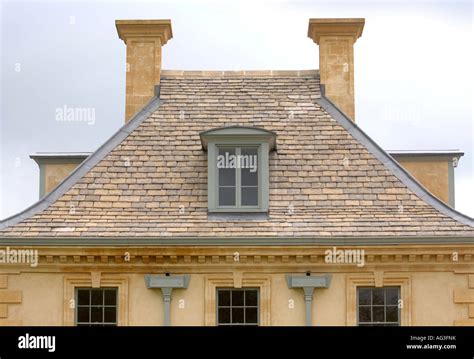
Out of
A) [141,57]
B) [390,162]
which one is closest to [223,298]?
[390,162]

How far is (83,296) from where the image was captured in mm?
25750

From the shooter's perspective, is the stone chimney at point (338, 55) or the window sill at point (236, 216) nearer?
the window sill at point (236, 216)

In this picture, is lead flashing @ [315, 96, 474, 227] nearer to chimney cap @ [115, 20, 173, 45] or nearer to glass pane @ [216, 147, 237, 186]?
glass pane @ [216, 147, 237, 186]

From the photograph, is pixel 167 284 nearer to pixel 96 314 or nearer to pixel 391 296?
pixel 96 314

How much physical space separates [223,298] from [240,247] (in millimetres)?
1202

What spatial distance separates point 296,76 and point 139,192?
5.52 metres

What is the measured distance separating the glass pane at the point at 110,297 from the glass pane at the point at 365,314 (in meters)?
5.11

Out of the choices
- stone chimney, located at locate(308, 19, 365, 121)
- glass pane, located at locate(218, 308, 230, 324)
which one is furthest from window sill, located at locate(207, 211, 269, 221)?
stone chimney, located at locate(308, 19, 365, 121)

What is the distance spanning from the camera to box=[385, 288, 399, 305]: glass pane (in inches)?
1011

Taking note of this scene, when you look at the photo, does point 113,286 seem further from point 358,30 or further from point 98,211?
point 358,30

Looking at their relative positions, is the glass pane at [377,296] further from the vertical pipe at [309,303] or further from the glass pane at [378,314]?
the vertical pipe at [309,303]

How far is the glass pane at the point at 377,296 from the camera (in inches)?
1012

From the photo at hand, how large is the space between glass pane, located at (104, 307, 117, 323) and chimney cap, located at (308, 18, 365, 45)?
868 cm

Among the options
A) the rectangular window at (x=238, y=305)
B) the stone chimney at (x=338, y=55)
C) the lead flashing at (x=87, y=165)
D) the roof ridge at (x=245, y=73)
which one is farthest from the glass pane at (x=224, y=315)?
the roof ridge at (x=245, y=73)
